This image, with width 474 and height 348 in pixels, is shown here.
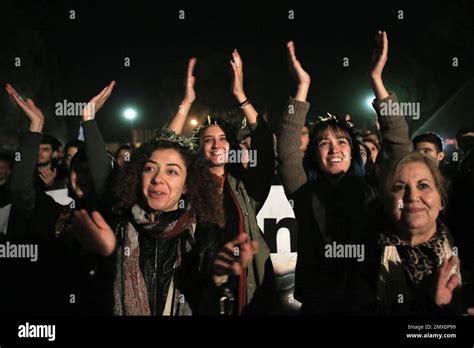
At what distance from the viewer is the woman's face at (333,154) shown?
10.6ft

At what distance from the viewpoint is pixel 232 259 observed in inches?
119

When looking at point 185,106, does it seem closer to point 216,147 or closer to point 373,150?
point 216,147

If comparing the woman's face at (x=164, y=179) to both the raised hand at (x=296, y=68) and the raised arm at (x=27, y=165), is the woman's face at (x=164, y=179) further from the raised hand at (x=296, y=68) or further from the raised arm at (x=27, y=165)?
the raised hand at (x=296, y=68)

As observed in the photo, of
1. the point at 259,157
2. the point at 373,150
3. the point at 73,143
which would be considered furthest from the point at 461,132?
the point at 73,143

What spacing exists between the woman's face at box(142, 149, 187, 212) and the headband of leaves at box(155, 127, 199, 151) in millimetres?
87

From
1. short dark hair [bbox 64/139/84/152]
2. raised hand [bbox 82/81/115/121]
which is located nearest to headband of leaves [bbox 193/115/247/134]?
raised hand [bbox 82/81/115/121]

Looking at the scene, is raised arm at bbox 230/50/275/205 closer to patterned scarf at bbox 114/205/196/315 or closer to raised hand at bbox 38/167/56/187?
patterned scarf at bbox 114/205/196/315

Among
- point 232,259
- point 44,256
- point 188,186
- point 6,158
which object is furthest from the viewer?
point 6,158

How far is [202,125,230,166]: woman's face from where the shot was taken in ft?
11.0

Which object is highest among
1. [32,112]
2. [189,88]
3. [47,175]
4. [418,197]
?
[189,88]

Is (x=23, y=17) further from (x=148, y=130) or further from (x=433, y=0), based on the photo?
(x=433, y=0)

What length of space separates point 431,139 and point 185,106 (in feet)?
4.76

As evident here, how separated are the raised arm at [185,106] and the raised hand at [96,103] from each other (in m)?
0.46

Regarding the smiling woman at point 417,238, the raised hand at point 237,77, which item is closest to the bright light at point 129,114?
the raised hand at point 237,77
